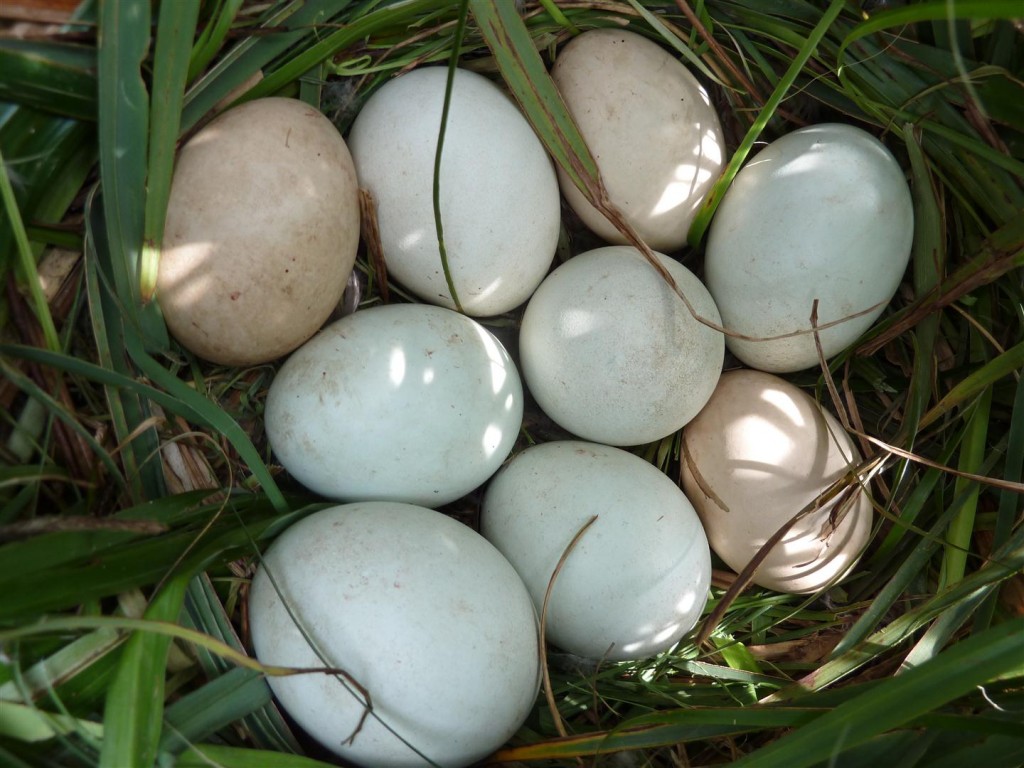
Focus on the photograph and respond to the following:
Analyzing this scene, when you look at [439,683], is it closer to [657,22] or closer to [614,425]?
[614,425]

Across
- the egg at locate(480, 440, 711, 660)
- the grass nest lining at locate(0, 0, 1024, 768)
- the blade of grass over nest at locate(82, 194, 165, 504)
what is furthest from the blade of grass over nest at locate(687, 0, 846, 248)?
the blade of grass over nest at locate(82, 194, 165, 504)

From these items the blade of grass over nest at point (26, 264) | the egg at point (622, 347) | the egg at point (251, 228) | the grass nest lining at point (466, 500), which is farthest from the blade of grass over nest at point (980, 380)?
the blade of grass over nest at point (26, 264)

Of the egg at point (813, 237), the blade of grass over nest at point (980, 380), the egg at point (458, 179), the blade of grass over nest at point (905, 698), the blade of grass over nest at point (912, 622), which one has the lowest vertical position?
the blade of grass over nest at point (912, 622)

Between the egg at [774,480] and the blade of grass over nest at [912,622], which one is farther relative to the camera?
the egg at [774,480]

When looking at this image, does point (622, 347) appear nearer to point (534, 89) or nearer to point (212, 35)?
point (534, 89)

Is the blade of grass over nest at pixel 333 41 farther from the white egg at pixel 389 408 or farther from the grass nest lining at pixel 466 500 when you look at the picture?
the white egg at pixel 389 408

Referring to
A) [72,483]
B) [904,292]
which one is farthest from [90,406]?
[904,292]
